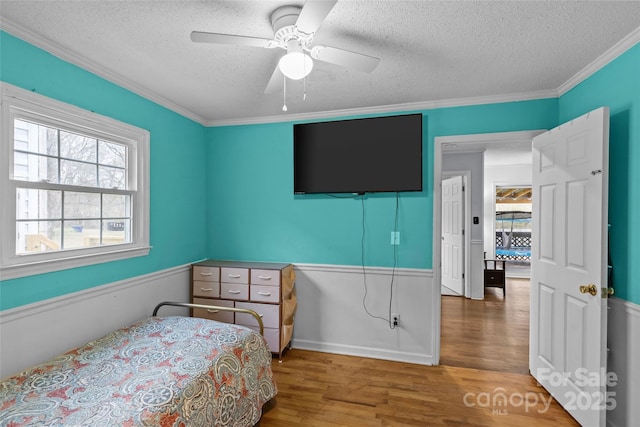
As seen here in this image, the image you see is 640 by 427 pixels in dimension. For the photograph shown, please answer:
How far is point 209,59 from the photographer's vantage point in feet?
6.71

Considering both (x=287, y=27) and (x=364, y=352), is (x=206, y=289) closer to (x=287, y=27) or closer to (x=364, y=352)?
(x=364, y=352)

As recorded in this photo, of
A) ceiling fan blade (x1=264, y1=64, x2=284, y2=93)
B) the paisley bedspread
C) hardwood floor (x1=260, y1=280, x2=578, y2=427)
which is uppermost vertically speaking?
ceiling fan blade (x1=264, y1=64, x2=284, y2=93)

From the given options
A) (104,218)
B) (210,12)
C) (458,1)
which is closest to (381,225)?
(458,1)

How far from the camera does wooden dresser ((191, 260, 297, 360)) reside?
287 cm

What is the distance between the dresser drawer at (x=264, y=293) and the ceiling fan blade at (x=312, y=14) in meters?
2.21

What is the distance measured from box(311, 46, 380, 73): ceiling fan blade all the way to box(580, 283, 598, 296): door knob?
1923mm

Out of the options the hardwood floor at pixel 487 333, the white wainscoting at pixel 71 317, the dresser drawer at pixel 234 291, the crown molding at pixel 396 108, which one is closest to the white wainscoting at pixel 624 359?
the hardwood floor at pixel 487 333

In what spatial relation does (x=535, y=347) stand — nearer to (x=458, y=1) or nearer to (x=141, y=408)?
(x=458, y=1)

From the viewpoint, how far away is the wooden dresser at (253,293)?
2865mm

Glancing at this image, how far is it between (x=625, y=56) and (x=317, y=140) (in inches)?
90.4

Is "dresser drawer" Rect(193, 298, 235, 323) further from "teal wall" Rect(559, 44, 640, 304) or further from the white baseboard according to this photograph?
"teal wall" Rect(559, 44, 640, 304)

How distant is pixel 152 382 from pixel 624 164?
305cm

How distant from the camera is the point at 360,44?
1.87 m

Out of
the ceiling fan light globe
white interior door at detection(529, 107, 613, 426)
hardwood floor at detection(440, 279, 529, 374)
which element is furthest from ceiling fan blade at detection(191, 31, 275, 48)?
hardwood floor at detection(440, 279, 529, 374)
